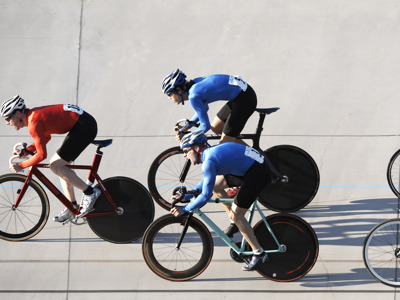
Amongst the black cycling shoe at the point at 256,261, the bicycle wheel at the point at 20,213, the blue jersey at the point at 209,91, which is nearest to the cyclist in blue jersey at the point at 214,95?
the blue jersey at the point at 209,91

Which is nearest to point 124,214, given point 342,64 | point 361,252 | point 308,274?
point 308,274

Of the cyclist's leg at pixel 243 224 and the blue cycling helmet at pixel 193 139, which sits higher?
the blue cycling helmet at pixel 193 139

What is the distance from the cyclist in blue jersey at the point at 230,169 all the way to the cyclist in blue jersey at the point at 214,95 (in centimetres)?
75

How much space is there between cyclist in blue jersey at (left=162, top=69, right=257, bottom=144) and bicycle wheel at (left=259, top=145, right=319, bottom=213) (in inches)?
23.3

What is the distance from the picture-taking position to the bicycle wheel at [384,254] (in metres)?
7.67

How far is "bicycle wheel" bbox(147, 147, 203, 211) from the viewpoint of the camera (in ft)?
28.0

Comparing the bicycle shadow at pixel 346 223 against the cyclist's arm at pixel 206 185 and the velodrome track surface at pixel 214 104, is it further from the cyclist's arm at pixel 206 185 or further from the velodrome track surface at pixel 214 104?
the cyclist's arm at pixel 206 185

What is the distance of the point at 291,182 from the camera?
28.1 feet

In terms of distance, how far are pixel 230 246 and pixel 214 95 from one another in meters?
1.81

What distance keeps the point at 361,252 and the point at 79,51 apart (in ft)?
19.0

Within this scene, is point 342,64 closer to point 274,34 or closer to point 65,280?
point 274,34

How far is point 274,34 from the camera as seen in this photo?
11.4 meters

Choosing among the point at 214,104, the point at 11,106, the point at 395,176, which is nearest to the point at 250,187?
the point at 395,176

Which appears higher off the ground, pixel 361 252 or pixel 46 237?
pixel 361 252
